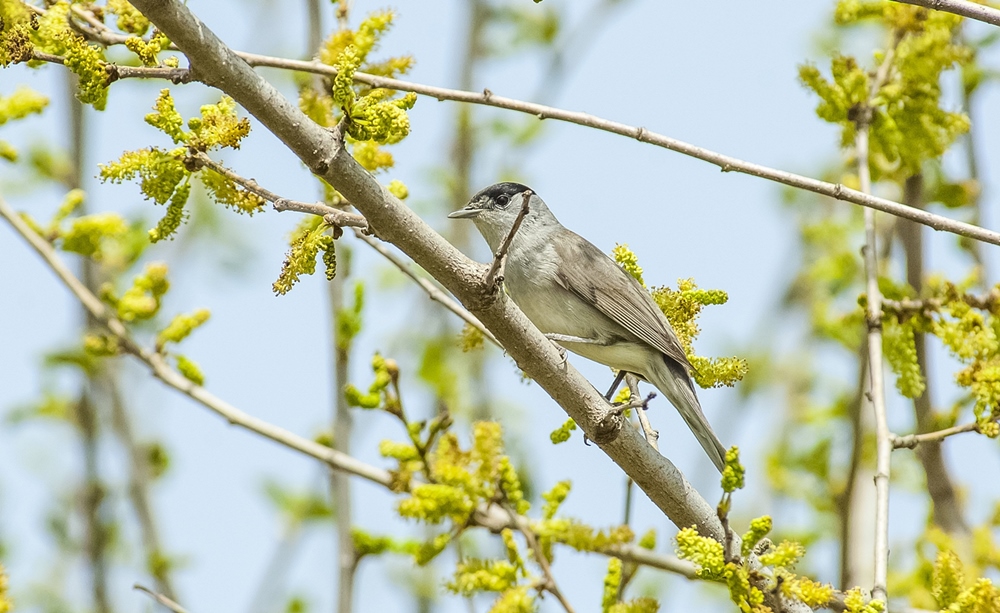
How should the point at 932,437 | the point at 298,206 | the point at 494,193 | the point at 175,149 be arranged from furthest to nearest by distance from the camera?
the point at 494,193, the point at 932,437, the point at 175,149, the point at 298,206

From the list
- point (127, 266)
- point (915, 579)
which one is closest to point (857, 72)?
point (915, 579)

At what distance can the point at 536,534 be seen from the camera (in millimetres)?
3301

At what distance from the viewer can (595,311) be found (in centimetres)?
461

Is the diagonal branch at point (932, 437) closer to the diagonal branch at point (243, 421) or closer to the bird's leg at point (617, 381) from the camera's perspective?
the diagonal branch at point (243, 421)

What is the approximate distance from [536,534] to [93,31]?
203 centimetres

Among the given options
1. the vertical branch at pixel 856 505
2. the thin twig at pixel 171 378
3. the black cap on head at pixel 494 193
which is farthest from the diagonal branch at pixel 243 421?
the black cap on head at pixel 494 193

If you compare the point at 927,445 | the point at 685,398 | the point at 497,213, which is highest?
the point at 497,213

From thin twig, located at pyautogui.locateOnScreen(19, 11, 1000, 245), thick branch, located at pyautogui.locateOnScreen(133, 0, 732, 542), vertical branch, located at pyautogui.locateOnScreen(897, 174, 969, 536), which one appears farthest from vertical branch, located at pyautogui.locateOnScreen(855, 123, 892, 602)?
thin twig, located at pyautogui.locateOnScreen(19, 11, 1000, 245)

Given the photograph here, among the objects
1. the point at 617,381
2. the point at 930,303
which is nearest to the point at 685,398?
the point at 617,381

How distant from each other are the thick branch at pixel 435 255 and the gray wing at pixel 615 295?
1190 mm

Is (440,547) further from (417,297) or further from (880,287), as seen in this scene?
(417,297)

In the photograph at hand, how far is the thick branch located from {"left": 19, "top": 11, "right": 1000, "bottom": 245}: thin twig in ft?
0.99

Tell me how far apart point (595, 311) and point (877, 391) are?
150cm

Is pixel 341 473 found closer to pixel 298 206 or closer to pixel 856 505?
pixel 298 206
